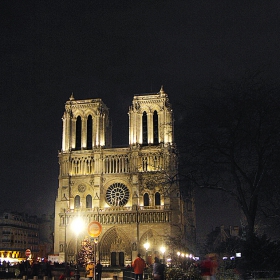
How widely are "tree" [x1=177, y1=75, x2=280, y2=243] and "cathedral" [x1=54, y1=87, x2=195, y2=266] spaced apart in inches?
1242

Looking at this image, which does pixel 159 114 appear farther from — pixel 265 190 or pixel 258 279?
pixel 258 279

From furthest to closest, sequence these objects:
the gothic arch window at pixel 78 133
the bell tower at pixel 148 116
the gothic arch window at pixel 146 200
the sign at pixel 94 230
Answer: the gothic arch window at pixel 78 133, the bell tower at pixel 148 116, the gothic arch window at pixel 146 200, the sign at pixel 94 230

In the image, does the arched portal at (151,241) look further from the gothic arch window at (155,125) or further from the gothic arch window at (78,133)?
the gothic arch window at (78,133)

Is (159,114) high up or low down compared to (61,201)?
up

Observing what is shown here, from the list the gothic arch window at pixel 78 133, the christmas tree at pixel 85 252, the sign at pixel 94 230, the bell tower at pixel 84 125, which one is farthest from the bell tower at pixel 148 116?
the sign at pixel 94 230

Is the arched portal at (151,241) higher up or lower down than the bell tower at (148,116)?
lower down

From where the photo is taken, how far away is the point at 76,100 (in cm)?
6656

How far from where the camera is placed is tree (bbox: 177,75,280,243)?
950 inches

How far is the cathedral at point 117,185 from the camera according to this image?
59.1 meters

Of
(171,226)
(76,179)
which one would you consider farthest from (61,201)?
(171,226)

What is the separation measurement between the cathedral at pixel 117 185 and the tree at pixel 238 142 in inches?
1242

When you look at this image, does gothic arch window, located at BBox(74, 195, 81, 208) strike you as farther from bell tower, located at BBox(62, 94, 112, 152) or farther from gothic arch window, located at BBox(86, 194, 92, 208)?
bell tower, located at BBox(62, 94, 112, 152)

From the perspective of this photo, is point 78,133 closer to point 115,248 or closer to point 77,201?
point 77,201

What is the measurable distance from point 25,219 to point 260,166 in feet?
249
